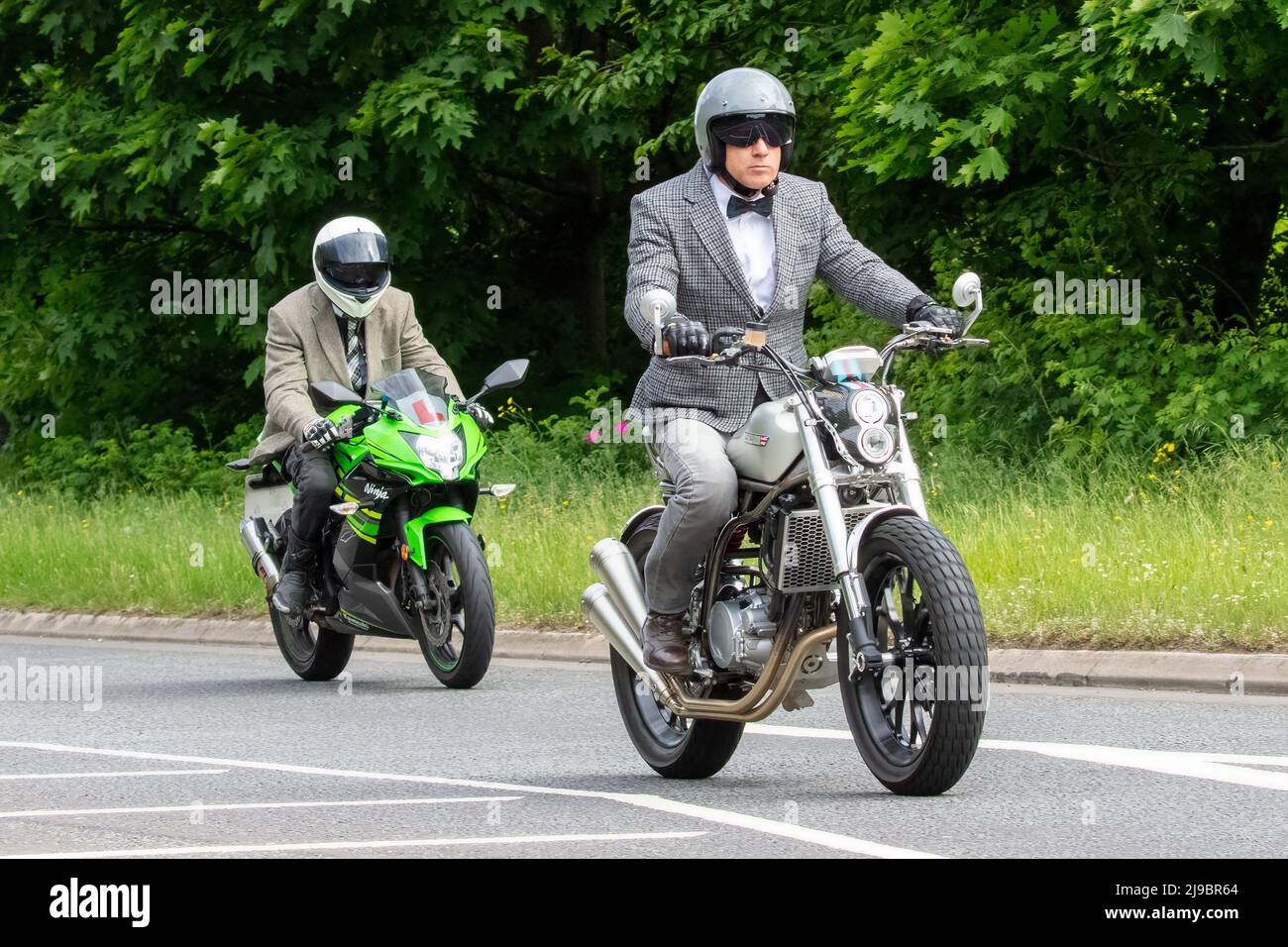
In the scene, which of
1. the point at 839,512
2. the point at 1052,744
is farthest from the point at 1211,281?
the point at 839,512

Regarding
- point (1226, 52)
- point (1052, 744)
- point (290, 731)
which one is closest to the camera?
point (1052, 744)

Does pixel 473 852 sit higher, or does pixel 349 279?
pixel 349 279

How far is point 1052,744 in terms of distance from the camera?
8141 millimetres

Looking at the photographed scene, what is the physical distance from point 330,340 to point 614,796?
4467 millimetres

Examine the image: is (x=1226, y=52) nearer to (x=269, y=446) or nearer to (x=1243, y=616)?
(x=1243, y=616)

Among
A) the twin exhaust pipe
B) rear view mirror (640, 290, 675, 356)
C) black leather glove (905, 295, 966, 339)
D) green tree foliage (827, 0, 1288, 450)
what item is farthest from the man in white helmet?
green tree foliage (827, 0, 1288, 450)

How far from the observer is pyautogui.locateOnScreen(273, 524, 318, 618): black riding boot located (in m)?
11.1

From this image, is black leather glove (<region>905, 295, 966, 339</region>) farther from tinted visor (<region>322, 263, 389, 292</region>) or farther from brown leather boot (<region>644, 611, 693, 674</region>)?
tinted visor (<region>322, 263, 389, 292</region>)

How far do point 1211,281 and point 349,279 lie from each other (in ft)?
32.7

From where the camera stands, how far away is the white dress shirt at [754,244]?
7.19m

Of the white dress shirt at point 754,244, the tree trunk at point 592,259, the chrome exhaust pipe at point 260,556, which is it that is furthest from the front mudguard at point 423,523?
the tree trunk at point 592,259

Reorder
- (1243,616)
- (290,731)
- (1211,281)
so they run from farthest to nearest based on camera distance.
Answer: (1211,281)
(1243,616)
(290,731)

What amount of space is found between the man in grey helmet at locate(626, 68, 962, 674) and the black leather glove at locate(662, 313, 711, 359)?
39cm

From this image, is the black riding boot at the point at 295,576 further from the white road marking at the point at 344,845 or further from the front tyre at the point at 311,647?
the white road marking at the point at 344,845
